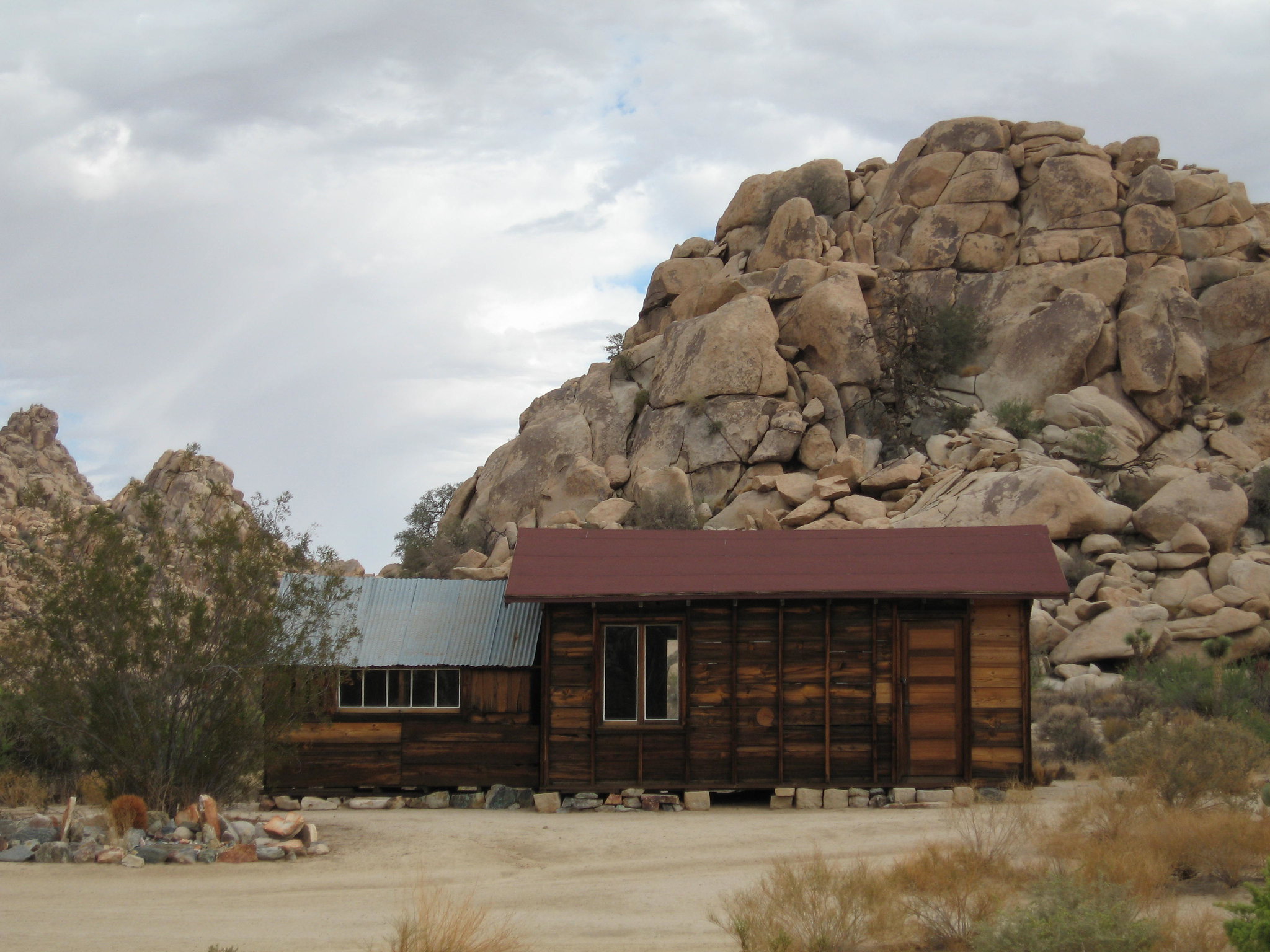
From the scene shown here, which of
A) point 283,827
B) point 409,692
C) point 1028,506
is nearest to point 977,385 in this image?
point 1028,506

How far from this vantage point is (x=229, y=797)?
51.1 ft

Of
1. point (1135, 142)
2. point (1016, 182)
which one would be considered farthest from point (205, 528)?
point (1135, 142)

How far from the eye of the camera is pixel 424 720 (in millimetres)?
18188

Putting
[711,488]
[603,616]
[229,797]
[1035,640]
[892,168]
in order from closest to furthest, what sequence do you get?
[229,797], [603,616], [1035,640], [711,488], [892,168]

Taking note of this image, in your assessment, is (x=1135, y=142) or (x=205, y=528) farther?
(x=1135, y=142)

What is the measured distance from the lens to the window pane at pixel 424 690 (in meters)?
18.3

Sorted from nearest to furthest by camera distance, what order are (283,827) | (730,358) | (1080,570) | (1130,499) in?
1. (283,827)
2. (1080,570)
3. (1130,499)
4. (730,358)

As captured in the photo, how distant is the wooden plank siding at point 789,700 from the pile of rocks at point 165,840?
465 centimetres

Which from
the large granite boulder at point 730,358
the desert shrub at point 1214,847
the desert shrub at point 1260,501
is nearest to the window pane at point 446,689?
the desert shrub at point 1214,847

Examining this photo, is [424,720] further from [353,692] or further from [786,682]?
[786,682]

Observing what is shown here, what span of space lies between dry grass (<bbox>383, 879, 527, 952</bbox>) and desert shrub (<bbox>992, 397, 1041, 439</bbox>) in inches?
1291

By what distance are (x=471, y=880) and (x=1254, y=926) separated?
25.7 ft

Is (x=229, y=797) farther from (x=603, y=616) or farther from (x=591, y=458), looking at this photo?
(x=591, y=458)

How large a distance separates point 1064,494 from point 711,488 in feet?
38.1
